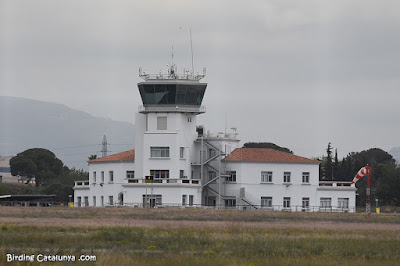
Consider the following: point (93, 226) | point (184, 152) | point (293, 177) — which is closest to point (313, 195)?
point (293, 177)

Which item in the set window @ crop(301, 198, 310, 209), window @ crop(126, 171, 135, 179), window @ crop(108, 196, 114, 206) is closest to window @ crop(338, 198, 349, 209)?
window @ crop(301, 198, 310, 209)

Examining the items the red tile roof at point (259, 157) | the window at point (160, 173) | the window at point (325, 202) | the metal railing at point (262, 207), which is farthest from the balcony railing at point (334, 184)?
the window at point (160, 173)

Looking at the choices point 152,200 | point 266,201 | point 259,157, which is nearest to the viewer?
point 152,200

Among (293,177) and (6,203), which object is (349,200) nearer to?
(293,177)

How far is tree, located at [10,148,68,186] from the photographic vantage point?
188m

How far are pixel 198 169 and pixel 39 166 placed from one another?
83.9m

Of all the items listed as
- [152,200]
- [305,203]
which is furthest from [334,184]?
[152,200]

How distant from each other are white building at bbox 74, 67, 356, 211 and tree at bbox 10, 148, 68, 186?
76431 millimetres

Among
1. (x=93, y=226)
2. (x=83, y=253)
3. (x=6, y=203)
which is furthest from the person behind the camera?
(x=6, y=203)

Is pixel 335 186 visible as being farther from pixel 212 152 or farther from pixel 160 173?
pixel 160 173

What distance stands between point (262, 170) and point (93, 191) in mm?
20820

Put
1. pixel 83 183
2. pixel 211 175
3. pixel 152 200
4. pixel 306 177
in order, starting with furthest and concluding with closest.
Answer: pixel 83 183 → pixel 211 175 → pixel 306 177 → pixel 152 200

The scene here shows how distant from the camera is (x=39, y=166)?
626 ft

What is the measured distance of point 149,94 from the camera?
362 ft
